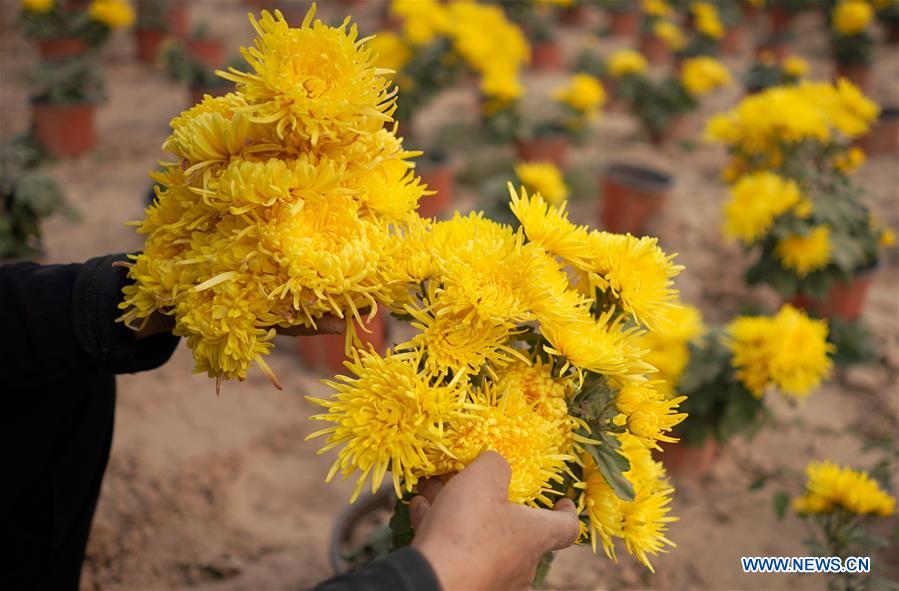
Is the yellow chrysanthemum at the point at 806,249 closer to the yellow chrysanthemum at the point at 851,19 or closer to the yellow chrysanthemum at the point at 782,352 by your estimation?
the yellow chrysanthemum at the point at 782,352

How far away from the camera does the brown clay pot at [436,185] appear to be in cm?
477

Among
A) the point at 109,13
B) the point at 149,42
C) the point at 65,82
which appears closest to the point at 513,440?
the point at 65,82

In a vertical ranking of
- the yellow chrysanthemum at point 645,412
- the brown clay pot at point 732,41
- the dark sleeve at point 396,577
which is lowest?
the dark sleeve at point 396,577

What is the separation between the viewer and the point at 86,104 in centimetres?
578

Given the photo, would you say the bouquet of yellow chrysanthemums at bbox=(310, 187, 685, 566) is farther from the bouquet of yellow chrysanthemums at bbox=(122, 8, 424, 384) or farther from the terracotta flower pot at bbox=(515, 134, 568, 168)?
the terracotta flower pot at bbox=(515, 134, 568, 168)

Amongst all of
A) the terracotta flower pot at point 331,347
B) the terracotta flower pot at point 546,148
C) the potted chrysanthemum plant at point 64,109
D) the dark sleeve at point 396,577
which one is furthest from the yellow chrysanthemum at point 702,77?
the dark sleeve at point 396,577

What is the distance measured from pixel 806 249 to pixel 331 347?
7.14ft

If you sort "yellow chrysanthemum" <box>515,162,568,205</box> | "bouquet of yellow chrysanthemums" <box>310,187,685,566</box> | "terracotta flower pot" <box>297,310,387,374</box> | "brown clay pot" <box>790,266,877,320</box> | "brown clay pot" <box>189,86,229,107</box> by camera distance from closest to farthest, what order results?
"bouquet of yellow chrysanthemums" <box>310,187,685,566</box> < "terracotta flower pot" <box>297,310,387,374</box> < "brown clay pot" <box>790,266,877,320</box> < "yellow chrysanthemum" <box>515,162,568,205</box> < "brown clay pot" <box>189,86,229,107</box>

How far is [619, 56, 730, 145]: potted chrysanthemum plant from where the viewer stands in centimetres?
593

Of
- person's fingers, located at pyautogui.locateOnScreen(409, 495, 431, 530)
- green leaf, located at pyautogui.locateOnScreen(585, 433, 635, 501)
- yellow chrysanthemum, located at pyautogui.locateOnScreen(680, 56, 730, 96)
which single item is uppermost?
yellow chrysanthemum, located at pyautogui.locateOnScreen(680, 56, 730, 96)

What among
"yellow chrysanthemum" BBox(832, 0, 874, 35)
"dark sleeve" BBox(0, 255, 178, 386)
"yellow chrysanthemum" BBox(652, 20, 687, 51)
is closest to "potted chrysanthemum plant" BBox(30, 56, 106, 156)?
"dark sleeve" BBox(0, 255, 178, 386)

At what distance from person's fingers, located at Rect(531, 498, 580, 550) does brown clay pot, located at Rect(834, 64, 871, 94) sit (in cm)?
813

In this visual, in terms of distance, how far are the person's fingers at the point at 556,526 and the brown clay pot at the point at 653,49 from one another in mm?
8856

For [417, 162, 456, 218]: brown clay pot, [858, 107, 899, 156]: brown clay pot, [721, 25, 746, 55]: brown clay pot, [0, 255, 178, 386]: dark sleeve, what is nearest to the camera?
[0, 255, 178, 386]: dark sleeve
